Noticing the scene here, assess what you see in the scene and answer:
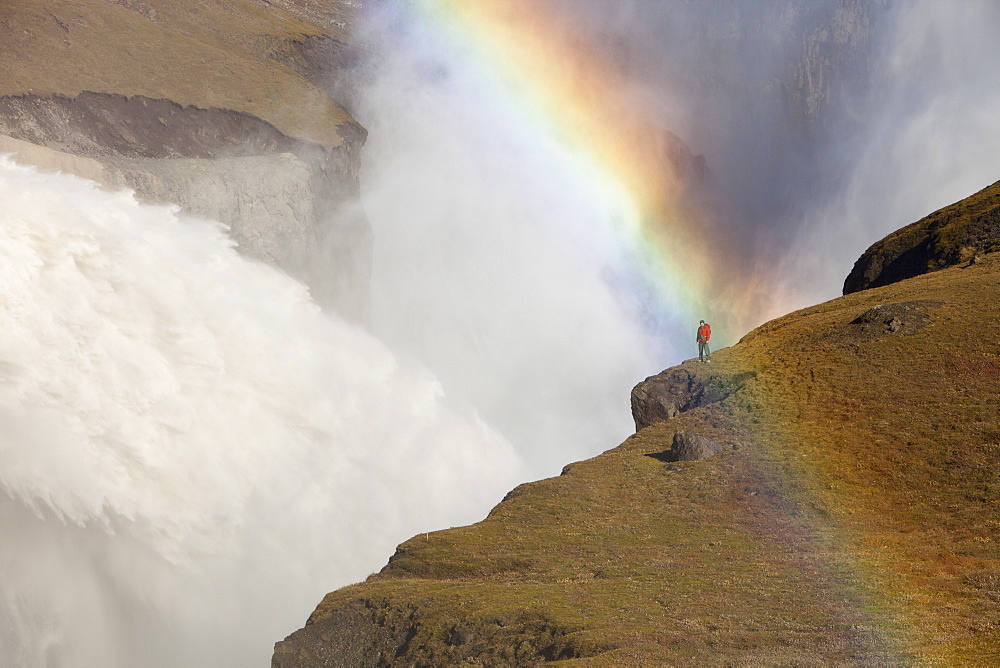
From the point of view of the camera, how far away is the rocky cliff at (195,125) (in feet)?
338

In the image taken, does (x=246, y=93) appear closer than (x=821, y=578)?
No

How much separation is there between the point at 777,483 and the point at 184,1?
482 feet

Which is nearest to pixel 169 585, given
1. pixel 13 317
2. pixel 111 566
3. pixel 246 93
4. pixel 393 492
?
pixel 111 566

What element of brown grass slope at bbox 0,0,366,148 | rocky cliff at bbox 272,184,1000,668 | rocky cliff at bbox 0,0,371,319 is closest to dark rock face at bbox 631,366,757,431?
rocky cliff at bbox 272,184,1000,668

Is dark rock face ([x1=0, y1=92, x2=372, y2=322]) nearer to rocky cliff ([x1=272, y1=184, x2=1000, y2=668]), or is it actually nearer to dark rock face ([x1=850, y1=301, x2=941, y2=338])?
rocky cliff ([x1=272, y1=184, x2=1000, y2=668])

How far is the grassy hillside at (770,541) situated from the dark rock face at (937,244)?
14.2 metres

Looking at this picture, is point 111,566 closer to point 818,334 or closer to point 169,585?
point 169,585

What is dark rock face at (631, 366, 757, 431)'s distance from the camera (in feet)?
164

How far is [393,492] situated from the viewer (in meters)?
88.0

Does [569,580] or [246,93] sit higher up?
[246,93]

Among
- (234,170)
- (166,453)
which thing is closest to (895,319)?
(166,453)

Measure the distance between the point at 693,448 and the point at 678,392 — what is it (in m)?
11.1

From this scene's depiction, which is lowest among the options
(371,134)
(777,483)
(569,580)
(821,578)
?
(821,578)

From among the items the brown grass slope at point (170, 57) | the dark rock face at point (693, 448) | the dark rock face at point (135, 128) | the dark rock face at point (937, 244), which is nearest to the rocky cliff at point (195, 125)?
the dark rock face at point (135, 128)
